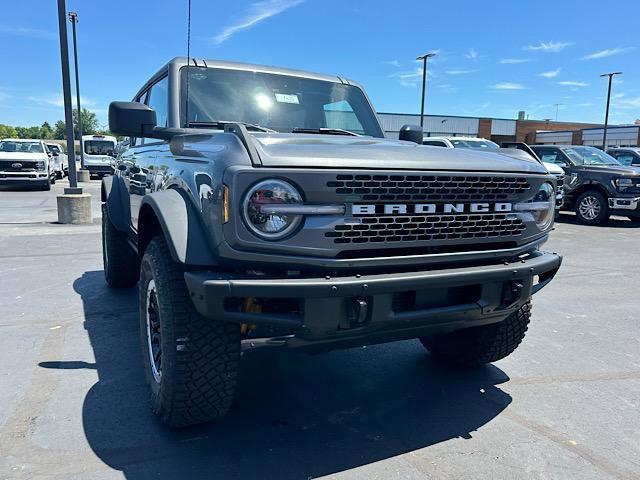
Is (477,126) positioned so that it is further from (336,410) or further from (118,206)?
(336,410)

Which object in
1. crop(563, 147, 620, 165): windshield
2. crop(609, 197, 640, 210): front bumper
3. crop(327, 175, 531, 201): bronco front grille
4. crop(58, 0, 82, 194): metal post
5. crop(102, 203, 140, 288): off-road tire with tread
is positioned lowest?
crop(102, 203, 140, 288): off-road tire with tread

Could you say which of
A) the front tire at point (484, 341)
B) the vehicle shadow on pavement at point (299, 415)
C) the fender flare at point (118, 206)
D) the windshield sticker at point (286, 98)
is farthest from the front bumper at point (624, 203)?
the fender flare at point (118, 206)

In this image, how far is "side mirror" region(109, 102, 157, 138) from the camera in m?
2.87

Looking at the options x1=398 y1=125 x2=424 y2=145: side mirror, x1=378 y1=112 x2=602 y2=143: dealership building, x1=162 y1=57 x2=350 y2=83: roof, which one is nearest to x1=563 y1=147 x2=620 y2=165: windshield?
x1=398 y1=125 x2=424 y2=145: side mirror

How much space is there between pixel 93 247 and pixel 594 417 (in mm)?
7178

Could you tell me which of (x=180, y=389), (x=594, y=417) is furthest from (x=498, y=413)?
(x=180, y=389)

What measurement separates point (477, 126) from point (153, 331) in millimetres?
48295

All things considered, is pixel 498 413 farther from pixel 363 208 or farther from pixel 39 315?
pixel 39 315

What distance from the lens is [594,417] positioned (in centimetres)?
294

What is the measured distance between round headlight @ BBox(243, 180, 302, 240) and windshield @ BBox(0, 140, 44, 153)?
20.0 metres

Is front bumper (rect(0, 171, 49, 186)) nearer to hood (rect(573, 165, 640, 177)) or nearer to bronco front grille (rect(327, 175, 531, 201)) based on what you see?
hood (rect(573, 165, 640, 177))

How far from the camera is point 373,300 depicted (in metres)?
2.24

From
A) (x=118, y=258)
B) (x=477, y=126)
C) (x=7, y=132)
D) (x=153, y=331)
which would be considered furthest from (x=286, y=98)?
(x=7, y=132)

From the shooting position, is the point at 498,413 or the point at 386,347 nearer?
the point at 498,413
